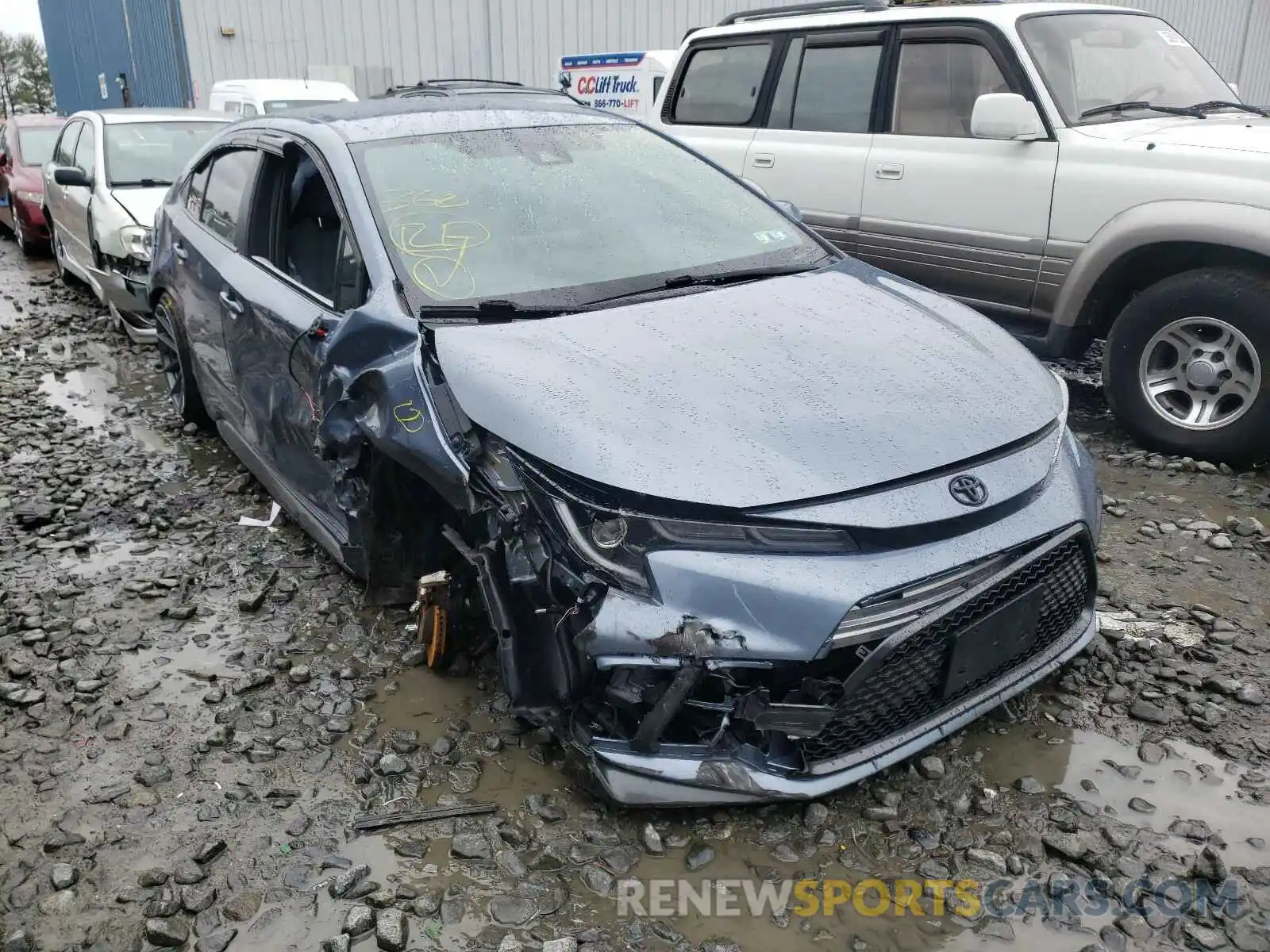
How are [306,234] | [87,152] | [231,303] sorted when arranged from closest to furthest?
[306,234], [231,303], [87,152]

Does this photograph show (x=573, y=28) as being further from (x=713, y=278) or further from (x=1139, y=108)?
(x=713, y=278)

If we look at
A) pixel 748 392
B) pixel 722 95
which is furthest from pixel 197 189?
pixel 748 392

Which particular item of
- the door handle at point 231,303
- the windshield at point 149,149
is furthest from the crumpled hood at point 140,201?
the door handle at point 231,303

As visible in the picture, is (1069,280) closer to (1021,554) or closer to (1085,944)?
(1021,554)

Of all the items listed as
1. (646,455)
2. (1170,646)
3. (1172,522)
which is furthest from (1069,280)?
(646,455)

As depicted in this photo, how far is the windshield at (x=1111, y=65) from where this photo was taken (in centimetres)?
498

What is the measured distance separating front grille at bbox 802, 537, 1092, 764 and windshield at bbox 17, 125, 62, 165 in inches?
491

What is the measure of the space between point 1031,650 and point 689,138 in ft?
15.6

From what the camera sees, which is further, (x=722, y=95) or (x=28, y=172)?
(x=28, y=172)

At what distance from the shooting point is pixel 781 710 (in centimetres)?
229

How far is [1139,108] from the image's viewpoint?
16.4 feet

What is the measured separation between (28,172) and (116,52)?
11432 mm

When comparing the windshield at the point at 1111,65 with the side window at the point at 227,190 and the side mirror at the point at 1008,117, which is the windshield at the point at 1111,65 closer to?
the side mirror at the point at 1008,117

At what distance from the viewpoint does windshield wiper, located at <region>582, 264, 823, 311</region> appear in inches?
124
